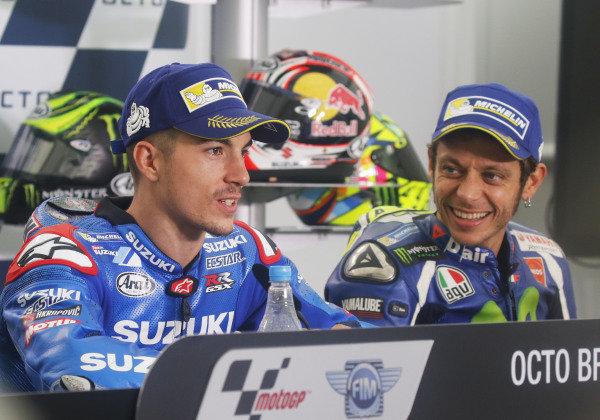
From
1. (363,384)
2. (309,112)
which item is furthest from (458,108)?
(309,112)

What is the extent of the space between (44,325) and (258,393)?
1.66ft

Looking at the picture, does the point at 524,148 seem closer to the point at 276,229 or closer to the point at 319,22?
the point at 276,229

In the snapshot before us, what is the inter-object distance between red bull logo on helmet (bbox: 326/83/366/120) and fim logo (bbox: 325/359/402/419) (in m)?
2.25

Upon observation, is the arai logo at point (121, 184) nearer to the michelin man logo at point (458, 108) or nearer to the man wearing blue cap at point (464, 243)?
the man wearing blue cap at point (464, 243)

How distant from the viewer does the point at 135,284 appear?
1342 mm

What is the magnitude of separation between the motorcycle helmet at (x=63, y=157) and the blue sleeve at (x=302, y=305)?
143 cm

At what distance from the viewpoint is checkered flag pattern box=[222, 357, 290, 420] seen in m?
0.67

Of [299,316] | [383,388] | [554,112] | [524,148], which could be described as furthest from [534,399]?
[554,112]

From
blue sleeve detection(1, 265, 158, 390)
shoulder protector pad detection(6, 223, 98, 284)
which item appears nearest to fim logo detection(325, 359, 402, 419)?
blue sleeve detection(1, 265, 158, 390)

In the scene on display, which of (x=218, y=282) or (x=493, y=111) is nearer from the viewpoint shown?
(x=218, y=282)

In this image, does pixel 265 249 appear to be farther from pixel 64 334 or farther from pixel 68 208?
pixel 64 334

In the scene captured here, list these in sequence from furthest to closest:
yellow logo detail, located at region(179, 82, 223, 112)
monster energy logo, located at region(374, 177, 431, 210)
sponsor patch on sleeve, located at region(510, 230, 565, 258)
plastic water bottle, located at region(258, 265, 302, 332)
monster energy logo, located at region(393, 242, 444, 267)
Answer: monster energy logo, located at region(374, 177, 431, 210)
sponsor patch on sleeve, located at region(510, 230, 565, 258)
monster energy logo, located at region(393, 242, 444, 267)
yellow logo detail, located at region(179, 82, 223, 112)
plastic water bottle, located at region(258, 265, 302, 332)

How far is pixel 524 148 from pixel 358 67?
1.73m

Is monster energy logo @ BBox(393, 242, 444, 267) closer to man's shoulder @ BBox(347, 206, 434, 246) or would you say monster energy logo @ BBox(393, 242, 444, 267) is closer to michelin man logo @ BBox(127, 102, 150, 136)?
man's shoulder @ BBox(347, 206, 434, 246)
